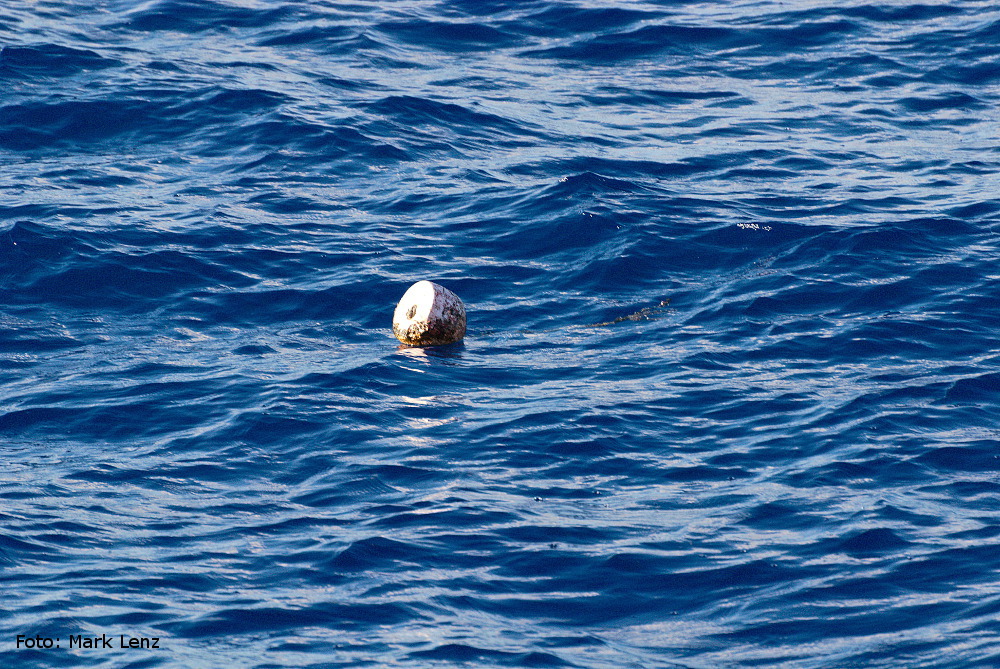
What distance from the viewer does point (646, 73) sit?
21.3 m

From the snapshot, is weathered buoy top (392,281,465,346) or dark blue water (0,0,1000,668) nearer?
→ dark blue water (0,0,1000,668)

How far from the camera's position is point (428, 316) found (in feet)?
41.4

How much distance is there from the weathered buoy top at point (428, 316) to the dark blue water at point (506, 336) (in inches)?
7.8

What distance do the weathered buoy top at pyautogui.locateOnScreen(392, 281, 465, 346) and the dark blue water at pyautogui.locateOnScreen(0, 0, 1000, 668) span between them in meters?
0.20

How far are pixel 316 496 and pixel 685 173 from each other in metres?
9.08

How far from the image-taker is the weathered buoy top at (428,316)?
41.4 ft

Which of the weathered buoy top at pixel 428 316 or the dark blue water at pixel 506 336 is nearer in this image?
the dark blue water at pixel 506 336

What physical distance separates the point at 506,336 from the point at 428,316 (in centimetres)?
97

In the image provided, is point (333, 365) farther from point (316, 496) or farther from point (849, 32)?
point (849, 32)

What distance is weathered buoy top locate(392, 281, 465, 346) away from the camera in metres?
12.6

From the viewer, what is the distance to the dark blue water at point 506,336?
8359mm

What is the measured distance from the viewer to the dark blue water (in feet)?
27.4

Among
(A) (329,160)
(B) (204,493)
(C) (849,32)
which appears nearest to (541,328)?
(B) (204,493)

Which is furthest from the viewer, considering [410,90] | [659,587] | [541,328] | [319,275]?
[410,90]
